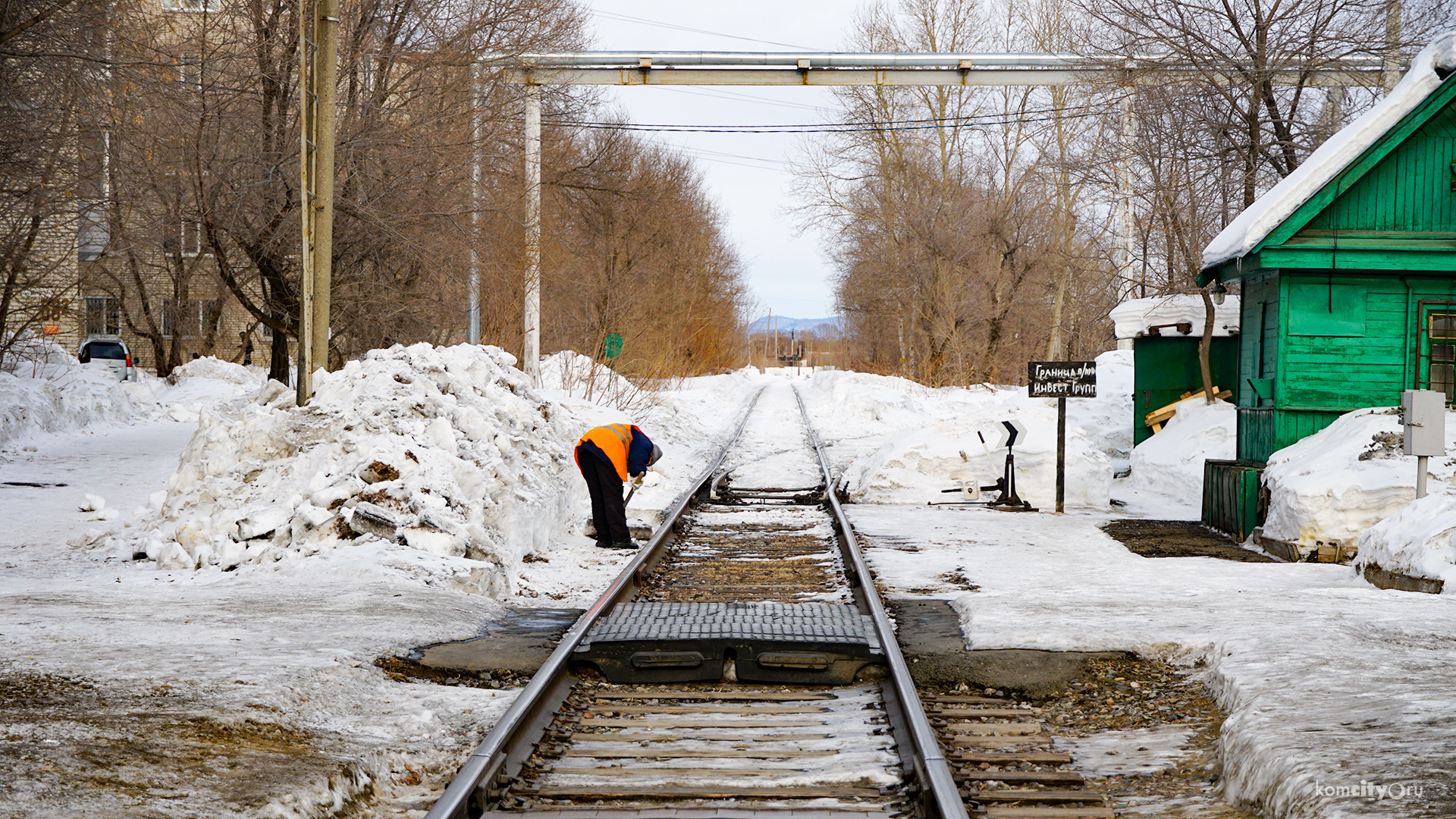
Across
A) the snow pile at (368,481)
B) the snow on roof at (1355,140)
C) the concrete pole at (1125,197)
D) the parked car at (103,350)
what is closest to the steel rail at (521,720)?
the snow pile at (368,481)

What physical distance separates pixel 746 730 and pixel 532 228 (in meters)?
20.6

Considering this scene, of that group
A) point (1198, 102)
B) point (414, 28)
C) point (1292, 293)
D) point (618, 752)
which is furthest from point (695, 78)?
point (618, 752)

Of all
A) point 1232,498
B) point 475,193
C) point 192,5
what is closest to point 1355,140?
point 1232,498

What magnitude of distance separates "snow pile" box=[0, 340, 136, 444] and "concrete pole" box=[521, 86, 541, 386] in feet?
29.6

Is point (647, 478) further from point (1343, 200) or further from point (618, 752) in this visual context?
point (618, 752)

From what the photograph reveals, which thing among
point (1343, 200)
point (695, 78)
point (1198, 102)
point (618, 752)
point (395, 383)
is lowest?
point (618, 752)

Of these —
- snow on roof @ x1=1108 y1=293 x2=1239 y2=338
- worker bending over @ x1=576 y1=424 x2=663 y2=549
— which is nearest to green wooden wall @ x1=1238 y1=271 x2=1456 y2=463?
snow on roof @ x1=1108 y1=293 x2=1239 y2=338

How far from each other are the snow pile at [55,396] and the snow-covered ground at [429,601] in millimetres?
4899

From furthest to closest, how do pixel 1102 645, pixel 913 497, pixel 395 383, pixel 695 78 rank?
1. pixel 695 78
2. pixel 913 497
3. pixel 395 383
4. pixel 1102 645

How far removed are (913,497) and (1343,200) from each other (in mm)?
6246

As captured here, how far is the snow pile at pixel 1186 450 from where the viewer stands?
1744 cm

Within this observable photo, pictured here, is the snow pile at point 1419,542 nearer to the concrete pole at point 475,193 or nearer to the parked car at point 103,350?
the concrete pole at point 475,193

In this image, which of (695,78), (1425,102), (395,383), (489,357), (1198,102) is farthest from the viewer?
(695,78)

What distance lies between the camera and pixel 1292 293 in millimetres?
14125
